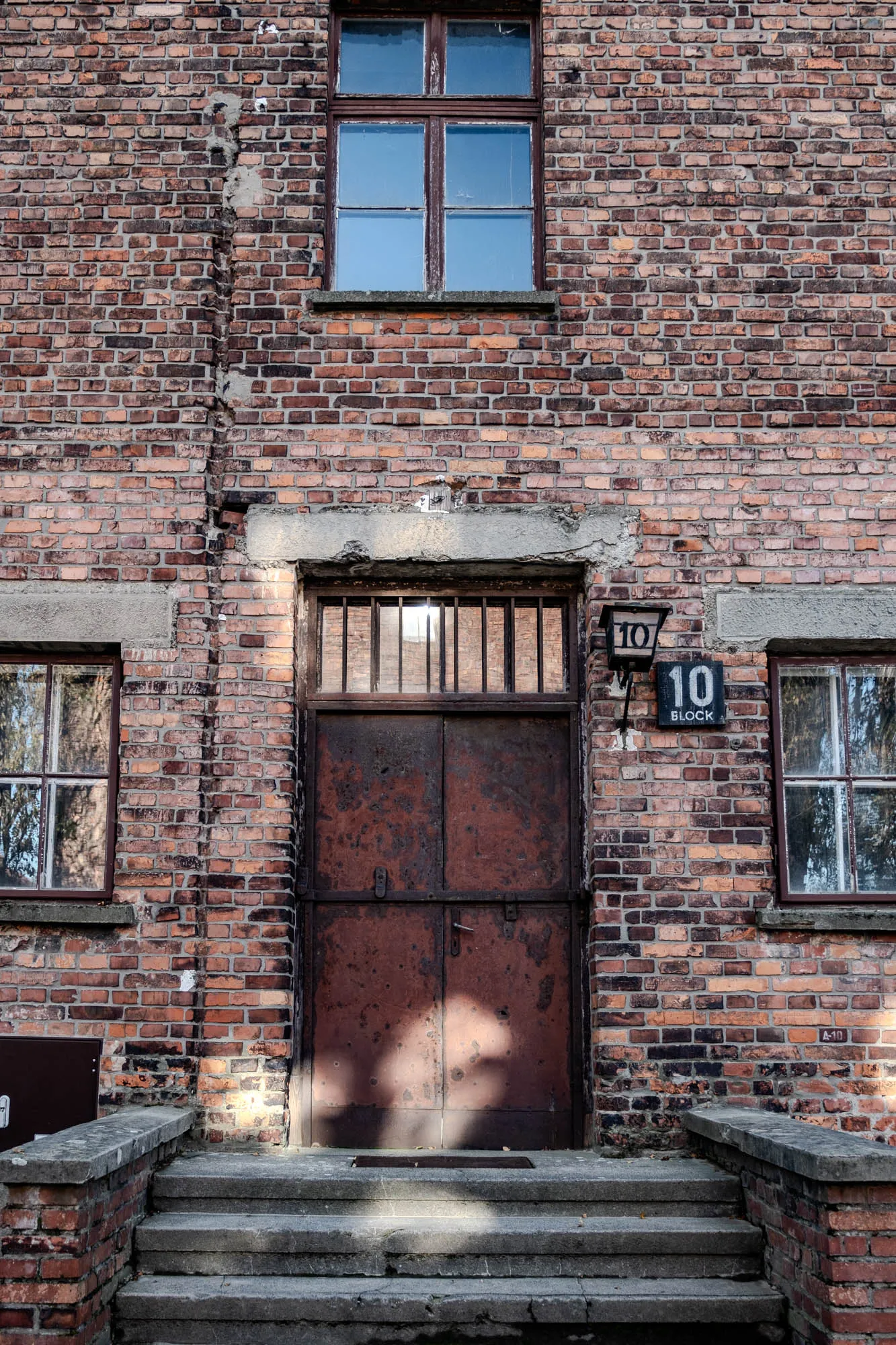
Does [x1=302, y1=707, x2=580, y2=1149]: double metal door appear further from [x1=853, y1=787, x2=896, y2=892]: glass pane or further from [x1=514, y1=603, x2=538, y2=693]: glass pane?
[x1=853, y1=787, x2=896, y2=892]: glass pane

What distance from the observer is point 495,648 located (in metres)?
6.09

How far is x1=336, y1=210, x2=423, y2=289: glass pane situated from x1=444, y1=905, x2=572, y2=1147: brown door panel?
333 cm

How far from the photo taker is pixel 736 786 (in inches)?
226

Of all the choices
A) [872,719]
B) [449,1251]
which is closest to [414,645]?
[872,719]

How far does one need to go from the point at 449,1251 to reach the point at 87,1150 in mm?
1441

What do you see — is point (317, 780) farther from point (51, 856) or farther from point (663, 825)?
point (663, 825)

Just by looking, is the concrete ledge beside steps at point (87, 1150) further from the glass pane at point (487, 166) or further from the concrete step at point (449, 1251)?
the glass pane at point (487, 166)

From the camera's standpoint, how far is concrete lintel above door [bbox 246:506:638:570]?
5910mm

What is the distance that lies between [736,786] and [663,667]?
26.3 inches

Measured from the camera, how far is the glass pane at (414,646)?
6062mm

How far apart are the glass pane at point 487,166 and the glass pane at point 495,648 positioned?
7.42ft

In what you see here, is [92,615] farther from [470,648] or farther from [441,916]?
[441,916]

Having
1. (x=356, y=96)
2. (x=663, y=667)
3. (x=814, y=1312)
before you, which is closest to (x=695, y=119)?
(x=356, y=96)

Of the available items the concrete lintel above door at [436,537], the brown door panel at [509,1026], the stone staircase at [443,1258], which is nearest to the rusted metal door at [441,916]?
the brown door panel at [509,1026]
